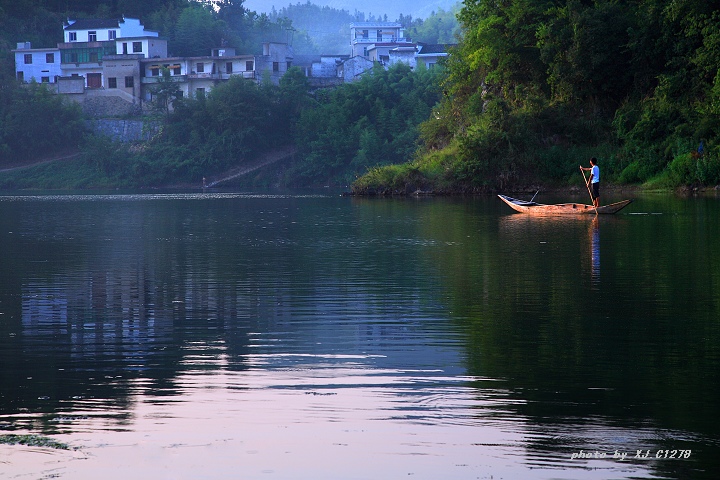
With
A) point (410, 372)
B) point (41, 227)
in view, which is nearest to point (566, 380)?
point (410, 372)

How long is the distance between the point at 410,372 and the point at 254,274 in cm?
881

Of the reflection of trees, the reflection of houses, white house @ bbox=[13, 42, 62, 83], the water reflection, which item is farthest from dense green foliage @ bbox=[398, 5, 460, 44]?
the reflection of trees

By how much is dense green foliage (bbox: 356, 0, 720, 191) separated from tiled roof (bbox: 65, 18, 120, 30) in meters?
57.8

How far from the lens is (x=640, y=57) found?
48.1 meters

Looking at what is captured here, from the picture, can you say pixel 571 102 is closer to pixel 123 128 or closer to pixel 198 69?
pixel 198 69

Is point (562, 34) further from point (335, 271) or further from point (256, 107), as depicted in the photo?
point (256, 107)

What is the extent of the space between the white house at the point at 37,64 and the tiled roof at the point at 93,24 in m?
3.18

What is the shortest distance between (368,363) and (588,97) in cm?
4433

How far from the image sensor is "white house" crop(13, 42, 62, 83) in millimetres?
104438

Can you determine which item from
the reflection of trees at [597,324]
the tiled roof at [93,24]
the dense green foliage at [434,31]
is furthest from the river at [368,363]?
the dense green foliage at [434,31]

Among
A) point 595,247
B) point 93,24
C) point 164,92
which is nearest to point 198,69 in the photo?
point 164,92

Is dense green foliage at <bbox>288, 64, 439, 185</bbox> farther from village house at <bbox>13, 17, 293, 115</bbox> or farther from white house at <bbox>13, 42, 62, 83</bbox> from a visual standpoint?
white house at <bbox>13, 42, 62, 83</bbox>

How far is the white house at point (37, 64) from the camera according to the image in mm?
104438

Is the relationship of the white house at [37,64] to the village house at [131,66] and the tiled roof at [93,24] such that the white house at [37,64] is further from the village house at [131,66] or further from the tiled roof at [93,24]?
the tiled roof at [93,24]
